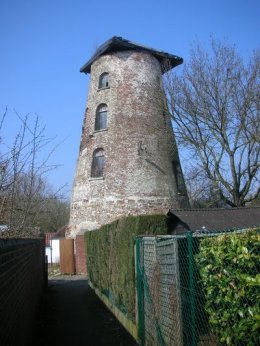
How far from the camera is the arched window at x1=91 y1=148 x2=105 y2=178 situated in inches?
1126

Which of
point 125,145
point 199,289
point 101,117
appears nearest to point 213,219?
point 125,145

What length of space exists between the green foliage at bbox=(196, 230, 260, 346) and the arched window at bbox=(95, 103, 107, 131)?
2445cm

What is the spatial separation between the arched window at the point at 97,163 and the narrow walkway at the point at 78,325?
12.8 meters

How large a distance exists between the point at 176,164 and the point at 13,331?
24.8 m

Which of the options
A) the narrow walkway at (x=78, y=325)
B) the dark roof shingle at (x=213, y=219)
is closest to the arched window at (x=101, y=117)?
the dark roof shingle at (x=213, y=219)

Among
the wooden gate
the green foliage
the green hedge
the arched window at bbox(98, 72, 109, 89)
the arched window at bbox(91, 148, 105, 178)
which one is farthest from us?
the arched window at bbox(98, 72, 109, 89)

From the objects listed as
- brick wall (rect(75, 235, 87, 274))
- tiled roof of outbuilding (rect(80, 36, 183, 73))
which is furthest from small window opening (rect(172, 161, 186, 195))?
brick wall (rect(75, 235, 87, 274))

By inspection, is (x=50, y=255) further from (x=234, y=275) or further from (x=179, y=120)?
(x=234, y=275)

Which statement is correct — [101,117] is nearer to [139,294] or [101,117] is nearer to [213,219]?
[213,219]

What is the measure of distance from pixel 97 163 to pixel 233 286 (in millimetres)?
24650

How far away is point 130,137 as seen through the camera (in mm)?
27938

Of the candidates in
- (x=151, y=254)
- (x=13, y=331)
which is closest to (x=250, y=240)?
(x=13, y=331)

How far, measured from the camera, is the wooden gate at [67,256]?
96.0ft

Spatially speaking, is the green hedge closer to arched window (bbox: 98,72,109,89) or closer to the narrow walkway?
the narrow walkway
